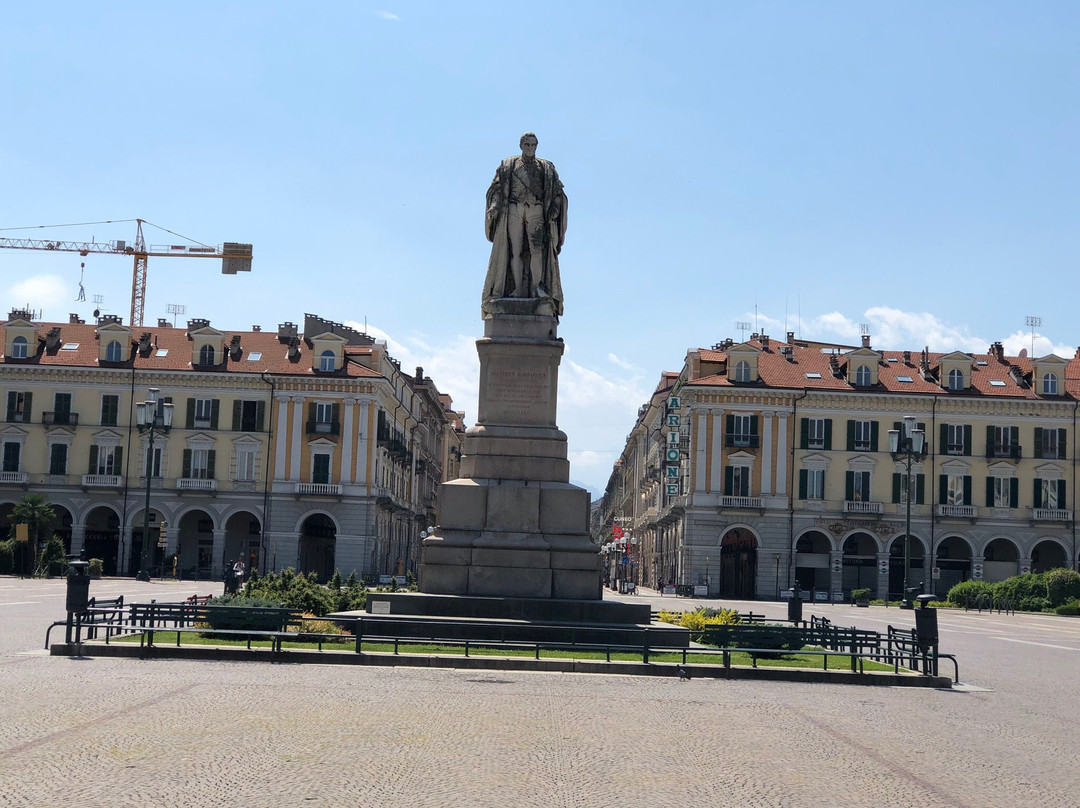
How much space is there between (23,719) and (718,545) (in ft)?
206

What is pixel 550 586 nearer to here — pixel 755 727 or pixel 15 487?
pixel 755 727

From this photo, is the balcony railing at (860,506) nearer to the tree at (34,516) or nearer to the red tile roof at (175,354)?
the red tile roof at (175,354)

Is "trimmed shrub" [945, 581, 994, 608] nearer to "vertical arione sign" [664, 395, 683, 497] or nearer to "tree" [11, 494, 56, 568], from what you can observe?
"vertical arione sign" [664, 395, 683, 497]

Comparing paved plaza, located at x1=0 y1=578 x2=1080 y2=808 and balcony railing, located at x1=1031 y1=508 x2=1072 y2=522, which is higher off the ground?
balcony railing, located at x1=1031 y1=508 x2=1072 y2=522

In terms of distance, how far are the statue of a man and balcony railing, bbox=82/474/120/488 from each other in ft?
183

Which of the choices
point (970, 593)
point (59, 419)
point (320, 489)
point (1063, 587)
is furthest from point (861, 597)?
point (59, 419)

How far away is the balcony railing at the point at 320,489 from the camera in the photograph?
73.7 metres

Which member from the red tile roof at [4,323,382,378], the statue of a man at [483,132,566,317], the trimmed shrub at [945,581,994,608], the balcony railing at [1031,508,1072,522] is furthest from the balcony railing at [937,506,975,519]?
the statue of a man at [483,132,566,317]

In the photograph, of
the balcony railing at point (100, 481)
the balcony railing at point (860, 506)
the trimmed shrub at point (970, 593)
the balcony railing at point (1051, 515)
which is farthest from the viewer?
the balcony railing at point (1051, 515)

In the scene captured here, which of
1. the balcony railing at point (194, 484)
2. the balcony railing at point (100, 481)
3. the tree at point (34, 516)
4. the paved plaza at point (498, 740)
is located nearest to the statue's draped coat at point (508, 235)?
the paved plaza at point (498, 740)

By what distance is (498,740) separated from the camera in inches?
475

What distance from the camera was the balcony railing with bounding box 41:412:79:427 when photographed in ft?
242

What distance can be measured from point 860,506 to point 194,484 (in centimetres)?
3719

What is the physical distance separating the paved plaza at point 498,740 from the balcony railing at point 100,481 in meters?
56.7
